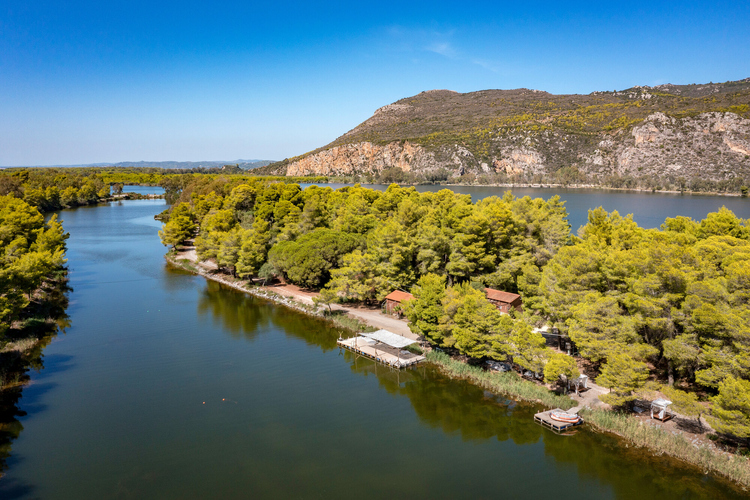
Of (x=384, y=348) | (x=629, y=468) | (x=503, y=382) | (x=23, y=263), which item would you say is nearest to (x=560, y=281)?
(x=503, y=382)

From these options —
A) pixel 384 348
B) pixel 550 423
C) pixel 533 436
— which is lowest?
pixel 533 436

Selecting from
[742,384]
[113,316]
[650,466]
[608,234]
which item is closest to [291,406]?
[650,466]

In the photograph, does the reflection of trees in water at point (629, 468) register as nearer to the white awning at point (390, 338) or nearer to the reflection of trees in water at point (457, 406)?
the reflection of trees in water at point (457, 406)

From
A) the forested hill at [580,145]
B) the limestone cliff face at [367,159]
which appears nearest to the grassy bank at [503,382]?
the forested hill at [580,145]

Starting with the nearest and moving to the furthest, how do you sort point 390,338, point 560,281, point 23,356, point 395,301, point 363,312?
point 560,281
point 23,356
point 390,338
point 395,301
point 363,312

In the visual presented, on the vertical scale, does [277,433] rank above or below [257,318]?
Result: below

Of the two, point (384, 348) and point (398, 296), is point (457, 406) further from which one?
point (398, 296)

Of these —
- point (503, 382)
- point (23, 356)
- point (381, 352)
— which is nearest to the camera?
point (503, 382)
